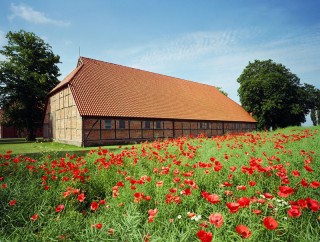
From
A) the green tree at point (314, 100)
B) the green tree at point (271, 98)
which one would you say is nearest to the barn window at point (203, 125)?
the green tree at point (271, 98)

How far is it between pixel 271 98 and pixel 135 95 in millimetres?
22762

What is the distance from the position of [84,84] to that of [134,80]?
6.11 m

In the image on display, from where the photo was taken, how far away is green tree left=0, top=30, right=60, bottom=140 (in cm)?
2611

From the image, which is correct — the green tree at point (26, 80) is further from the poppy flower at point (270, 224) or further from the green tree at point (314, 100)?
the green tree at point (314, 100)

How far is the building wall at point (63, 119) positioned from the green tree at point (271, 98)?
2683 cm

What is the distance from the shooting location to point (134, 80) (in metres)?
24.5

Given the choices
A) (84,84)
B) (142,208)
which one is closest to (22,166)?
(142,208)

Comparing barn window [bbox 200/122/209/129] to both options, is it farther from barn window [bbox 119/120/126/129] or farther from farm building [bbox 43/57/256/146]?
barn window [bbox 119/120/126/129]

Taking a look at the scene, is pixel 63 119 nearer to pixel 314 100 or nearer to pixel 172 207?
pixel 172 207

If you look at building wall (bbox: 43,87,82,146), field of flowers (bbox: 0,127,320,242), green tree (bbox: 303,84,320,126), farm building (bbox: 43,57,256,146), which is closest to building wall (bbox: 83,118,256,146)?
farm building (bbox: 43,57,256,146)

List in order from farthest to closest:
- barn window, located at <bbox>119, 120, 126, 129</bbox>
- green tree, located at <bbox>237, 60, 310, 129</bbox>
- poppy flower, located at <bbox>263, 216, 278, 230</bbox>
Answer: green tree, located at <bbox>237, 60, 310, 129</bbox> < barn window, located at <bbox>119, 120, 126, 129</bbox> < poppy flower, located at <bbox>263, 216, 278, 230</bbox>

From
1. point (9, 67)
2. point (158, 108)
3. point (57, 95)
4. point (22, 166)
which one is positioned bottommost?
point (22, 166)

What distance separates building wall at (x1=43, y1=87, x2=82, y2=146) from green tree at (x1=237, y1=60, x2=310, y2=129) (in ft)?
88.0

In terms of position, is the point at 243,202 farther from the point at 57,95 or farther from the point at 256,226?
the point at 57,95
